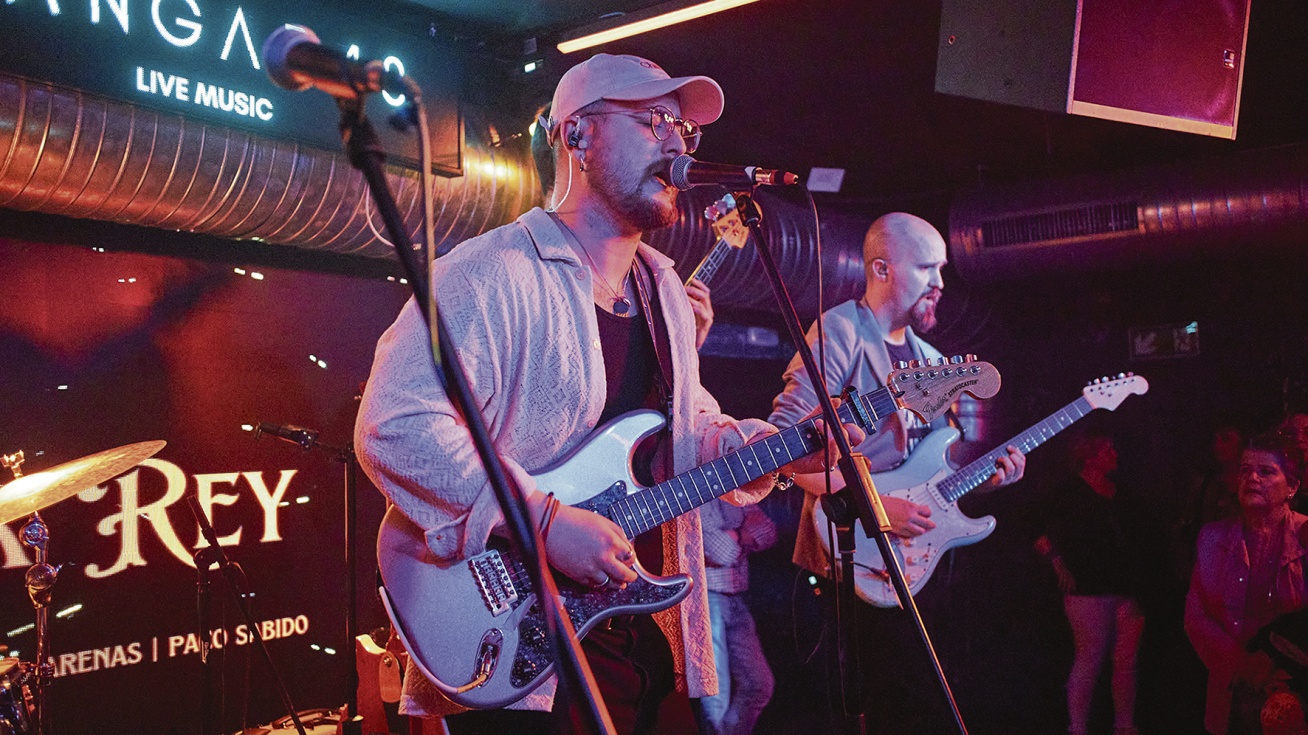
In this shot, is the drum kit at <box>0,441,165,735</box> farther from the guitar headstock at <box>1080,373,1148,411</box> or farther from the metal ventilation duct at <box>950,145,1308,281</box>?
the metal ventilation duct at <box>950,145,1308,281</box>

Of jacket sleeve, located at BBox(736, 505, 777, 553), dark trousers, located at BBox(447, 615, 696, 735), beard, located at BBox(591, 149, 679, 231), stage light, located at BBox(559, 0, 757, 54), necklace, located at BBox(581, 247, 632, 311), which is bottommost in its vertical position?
jacket sleeve, located at BBox(736, 505, 777, 553)

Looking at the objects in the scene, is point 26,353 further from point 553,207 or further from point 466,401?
point 466,401

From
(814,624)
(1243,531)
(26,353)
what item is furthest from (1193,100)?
(26,353)

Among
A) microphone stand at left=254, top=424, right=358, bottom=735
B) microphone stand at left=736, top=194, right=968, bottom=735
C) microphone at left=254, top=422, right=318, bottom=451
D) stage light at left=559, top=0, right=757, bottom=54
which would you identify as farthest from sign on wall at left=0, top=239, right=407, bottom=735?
microphone stand at left=736, top=194, right=968, bottom=735

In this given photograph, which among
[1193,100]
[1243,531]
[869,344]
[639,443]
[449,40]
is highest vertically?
[449,40]

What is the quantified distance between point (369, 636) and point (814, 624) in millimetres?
3699

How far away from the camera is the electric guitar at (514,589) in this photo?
2131 mm

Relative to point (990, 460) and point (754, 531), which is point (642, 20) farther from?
point (754, 531)

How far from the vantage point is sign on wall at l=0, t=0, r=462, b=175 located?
3.76 m

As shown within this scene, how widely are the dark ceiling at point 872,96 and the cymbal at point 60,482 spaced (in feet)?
10.5

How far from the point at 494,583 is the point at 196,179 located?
2.94 m

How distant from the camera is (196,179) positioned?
4227 millimetres

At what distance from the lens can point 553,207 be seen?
2895mm

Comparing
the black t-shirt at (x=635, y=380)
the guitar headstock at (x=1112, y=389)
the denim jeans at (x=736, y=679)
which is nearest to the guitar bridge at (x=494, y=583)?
the black t-shirt at (x=635, y=380)
